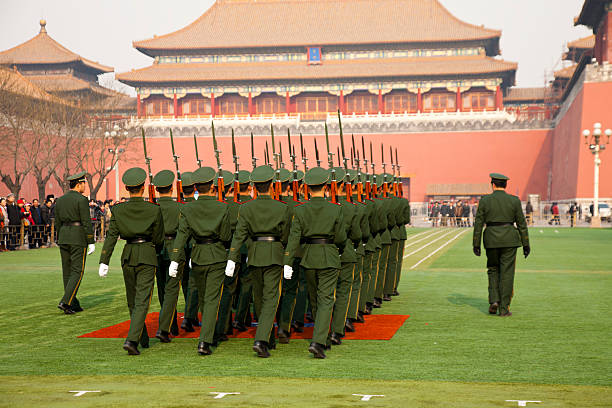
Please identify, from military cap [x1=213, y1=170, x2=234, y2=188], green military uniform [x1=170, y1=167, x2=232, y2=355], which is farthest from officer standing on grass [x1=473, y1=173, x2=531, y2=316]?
green military uniform [x1=170, y1=167, x2=232, y2=355]

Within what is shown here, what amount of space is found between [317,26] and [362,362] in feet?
→ 139

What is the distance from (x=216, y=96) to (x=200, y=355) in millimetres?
39036

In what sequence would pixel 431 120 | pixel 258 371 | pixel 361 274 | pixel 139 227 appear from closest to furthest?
pixel 258 371 → pixel 139 227 → pixel 361 274 → pixel 431 120

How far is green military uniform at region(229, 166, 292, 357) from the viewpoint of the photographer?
5805mm

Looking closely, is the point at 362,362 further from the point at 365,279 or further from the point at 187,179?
the point at 187,179

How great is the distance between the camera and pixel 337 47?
4475 centimetres

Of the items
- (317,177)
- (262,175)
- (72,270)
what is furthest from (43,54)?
(317,177)

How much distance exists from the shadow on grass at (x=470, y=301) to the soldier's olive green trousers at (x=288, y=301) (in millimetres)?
2512

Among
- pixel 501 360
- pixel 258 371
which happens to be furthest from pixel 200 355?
pixel 501 360

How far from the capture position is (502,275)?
771 cm

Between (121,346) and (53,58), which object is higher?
(53,58)

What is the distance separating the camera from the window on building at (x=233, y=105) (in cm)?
4425

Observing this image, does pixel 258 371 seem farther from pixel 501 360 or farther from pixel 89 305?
pixel 89 305

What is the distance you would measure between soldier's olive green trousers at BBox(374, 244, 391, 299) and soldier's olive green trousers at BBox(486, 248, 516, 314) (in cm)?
128
